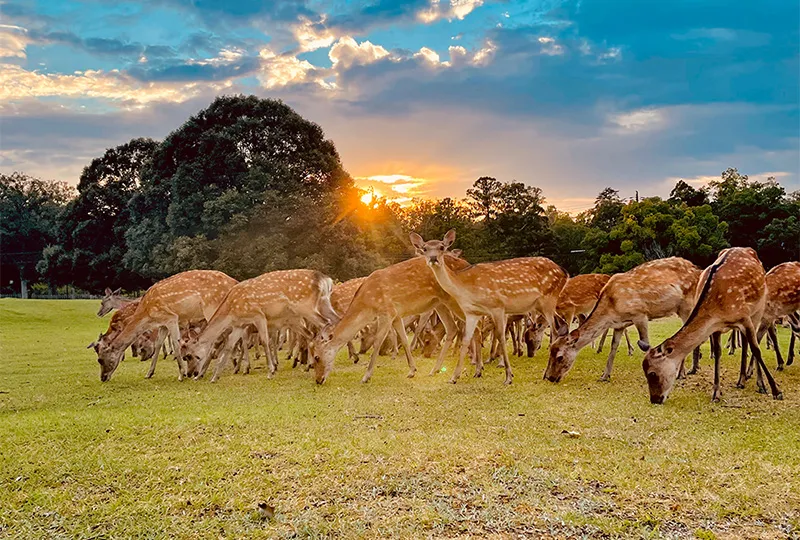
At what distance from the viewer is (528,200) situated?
47750 millimetres

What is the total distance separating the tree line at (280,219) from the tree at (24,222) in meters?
0.25

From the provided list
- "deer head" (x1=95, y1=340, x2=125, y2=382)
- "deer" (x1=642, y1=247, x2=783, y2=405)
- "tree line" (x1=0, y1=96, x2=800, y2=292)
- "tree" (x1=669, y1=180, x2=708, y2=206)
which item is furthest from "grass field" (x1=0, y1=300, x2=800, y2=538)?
"tree" (x1=669, y1=180, x2=708, y2=206)

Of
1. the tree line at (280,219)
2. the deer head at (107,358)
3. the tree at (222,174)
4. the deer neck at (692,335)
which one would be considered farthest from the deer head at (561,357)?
the tree at (222,174)

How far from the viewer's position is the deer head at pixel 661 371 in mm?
6691

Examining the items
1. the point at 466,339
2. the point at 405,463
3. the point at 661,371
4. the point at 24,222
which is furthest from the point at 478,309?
the point at 24,222

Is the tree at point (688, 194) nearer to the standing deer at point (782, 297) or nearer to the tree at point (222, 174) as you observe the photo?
the tree at point (222, 174)

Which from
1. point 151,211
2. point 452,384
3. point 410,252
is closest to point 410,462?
point 452,384

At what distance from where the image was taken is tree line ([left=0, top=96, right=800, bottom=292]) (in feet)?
94.0

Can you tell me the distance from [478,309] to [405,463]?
187 inches

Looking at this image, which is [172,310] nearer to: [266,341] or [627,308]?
[266,341]

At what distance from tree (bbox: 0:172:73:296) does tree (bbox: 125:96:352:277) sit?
69.5 ft

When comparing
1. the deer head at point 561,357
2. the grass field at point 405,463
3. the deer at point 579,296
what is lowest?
the grass field at point 405,463

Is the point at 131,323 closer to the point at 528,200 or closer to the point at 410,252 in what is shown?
the point at 410,252

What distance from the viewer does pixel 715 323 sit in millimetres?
6906
